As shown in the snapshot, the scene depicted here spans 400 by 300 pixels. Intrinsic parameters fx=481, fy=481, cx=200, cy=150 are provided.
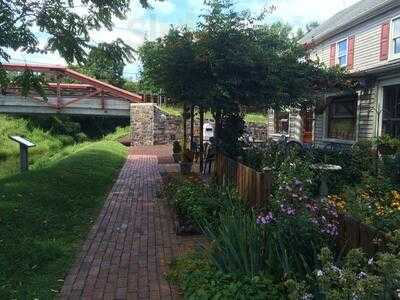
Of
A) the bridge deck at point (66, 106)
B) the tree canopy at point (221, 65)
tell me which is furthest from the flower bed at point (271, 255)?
the bridge deck at point (66, 106)

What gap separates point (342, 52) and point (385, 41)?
3.43 metres

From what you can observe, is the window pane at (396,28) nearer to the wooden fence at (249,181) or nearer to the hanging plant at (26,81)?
the wooden fence at (249,181)

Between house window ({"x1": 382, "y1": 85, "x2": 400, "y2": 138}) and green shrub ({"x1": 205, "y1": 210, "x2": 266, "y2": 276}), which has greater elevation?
house window ({"x1": 382, "y1": 85, "x2": 400, "y2": 138})

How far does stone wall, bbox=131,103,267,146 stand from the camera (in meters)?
29.7

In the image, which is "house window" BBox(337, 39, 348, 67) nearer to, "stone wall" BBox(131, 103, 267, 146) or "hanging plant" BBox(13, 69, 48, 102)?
"stone wall" BBox(131, 103, 267, 146)

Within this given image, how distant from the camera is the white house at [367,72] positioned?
→ 52.0ft

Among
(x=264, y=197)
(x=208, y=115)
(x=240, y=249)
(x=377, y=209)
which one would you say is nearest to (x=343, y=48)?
(x=208, y=115)

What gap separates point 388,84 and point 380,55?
1.78 metres

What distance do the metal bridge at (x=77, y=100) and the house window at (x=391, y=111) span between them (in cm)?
2034

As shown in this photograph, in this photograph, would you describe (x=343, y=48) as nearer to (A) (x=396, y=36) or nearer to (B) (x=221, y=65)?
(A) (x=396, y=36)

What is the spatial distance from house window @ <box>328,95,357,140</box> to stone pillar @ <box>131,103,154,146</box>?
12456 millimetres

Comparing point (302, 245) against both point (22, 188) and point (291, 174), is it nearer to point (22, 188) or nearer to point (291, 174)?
point (291, 174)

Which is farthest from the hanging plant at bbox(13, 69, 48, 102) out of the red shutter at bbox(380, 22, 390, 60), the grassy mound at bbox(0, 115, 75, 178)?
the grassy mound at bbox(0, 115, 75, 178)

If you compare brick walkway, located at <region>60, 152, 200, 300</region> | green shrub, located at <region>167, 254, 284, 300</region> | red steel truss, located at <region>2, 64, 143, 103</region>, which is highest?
red steel truss, located at <region>2, 64, 143, 103</region>
